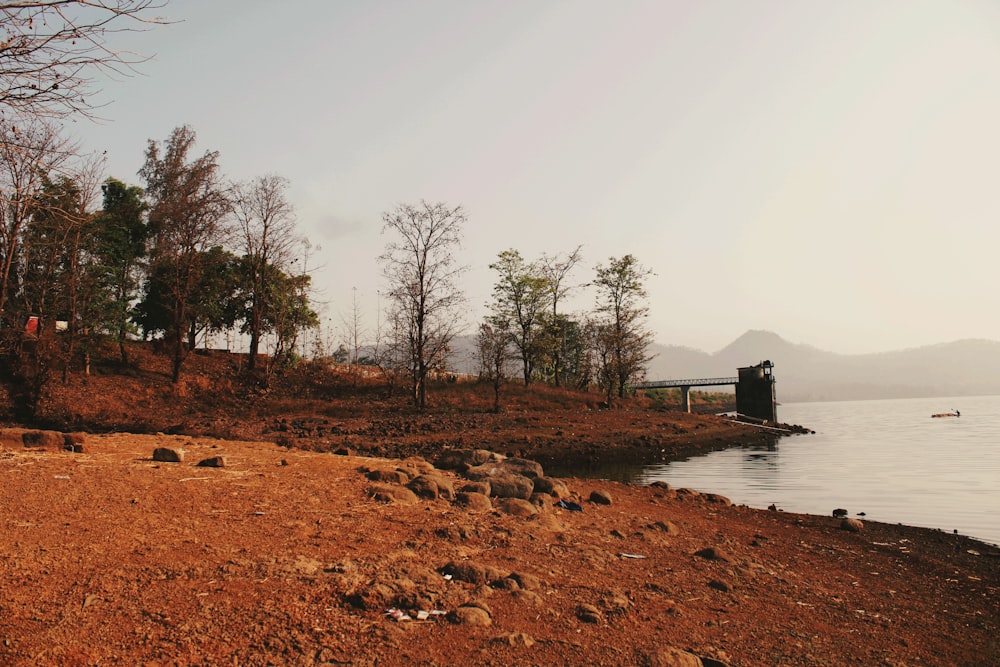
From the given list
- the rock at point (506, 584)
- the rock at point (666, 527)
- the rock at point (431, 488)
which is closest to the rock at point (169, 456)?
the rock at point (431, 488)

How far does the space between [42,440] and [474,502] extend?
7.50m

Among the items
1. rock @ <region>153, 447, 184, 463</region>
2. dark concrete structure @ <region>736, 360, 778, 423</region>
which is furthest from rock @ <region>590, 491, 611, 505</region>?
dark concrete structure @ <region>736, 360, 778, 423</region>

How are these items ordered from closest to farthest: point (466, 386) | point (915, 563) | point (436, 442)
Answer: point (915, 563), point (436, 442), point (466, 386)

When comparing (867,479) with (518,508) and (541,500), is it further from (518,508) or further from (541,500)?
(518,508)

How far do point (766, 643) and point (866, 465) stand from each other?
2245cm

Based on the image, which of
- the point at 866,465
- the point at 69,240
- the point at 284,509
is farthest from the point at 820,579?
the point at 69,240

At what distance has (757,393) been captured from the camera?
190 ft

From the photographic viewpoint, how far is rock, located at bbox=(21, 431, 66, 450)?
382 inches

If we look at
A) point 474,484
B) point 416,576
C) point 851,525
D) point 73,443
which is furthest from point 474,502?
point 851,525

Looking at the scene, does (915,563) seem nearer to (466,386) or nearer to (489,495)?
(489,495)

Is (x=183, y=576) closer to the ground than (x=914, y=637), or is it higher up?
higher up

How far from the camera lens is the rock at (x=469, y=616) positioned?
468cm

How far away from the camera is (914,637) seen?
572cm

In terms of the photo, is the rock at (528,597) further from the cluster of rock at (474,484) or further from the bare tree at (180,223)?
the bare tree at (180,223)
